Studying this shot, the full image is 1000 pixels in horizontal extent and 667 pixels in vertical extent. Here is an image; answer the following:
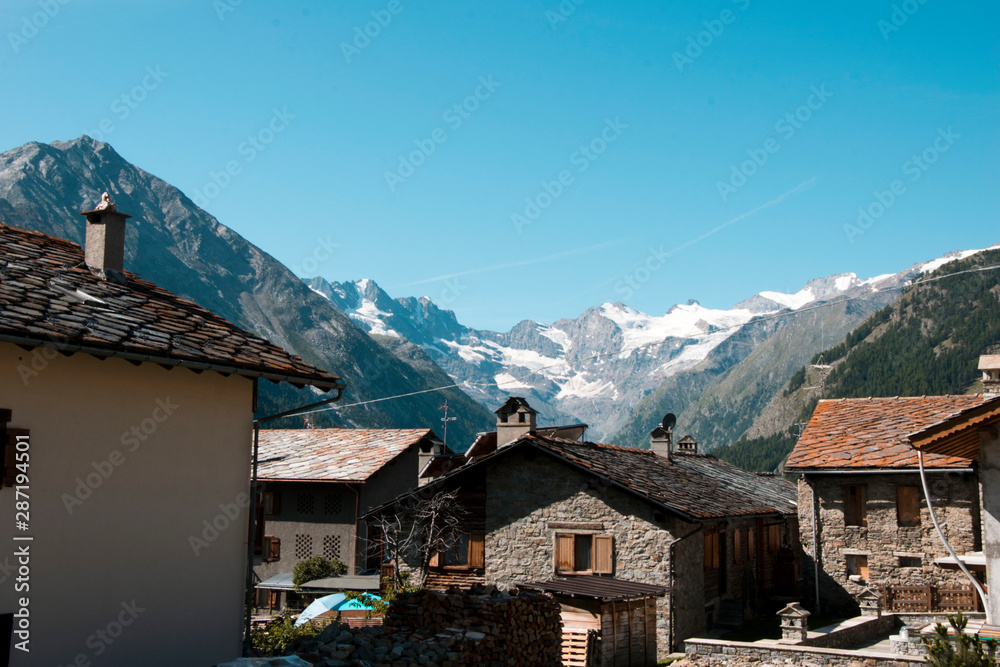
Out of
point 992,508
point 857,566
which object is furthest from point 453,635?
point 857,566

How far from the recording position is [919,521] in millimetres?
27047

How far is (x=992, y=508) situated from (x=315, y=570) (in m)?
30.7

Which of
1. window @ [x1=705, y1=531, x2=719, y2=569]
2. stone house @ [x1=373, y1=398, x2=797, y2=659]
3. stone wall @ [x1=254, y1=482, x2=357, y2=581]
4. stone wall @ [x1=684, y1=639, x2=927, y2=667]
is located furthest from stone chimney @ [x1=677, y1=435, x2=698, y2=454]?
stone wall @ [x1=684, y1=639, x2=927, y2=667]

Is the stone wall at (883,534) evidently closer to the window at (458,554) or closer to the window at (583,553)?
the window at (583,553)

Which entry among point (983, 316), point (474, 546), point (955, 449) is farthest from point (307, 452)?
point (983, 316)

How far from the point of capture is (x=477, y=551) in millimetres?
26453

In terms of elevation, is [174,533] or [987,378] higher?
[987,378]

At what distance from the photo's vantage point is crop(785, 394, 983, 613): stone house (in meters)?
26.0

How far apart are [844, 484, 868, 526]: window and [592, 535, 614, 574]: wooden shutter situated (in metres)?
9.43

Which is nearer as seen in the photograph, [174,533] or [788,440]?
[174,533]

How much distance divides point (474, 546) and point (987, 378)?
55.6ft

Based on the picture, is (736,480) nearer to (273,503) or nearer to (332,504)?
(332,504)

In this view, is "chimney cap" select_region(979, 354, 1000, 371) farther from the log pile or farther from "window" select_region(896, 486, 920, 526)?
the log pile

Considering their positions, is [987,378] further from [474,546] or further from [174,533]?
[174,533]
